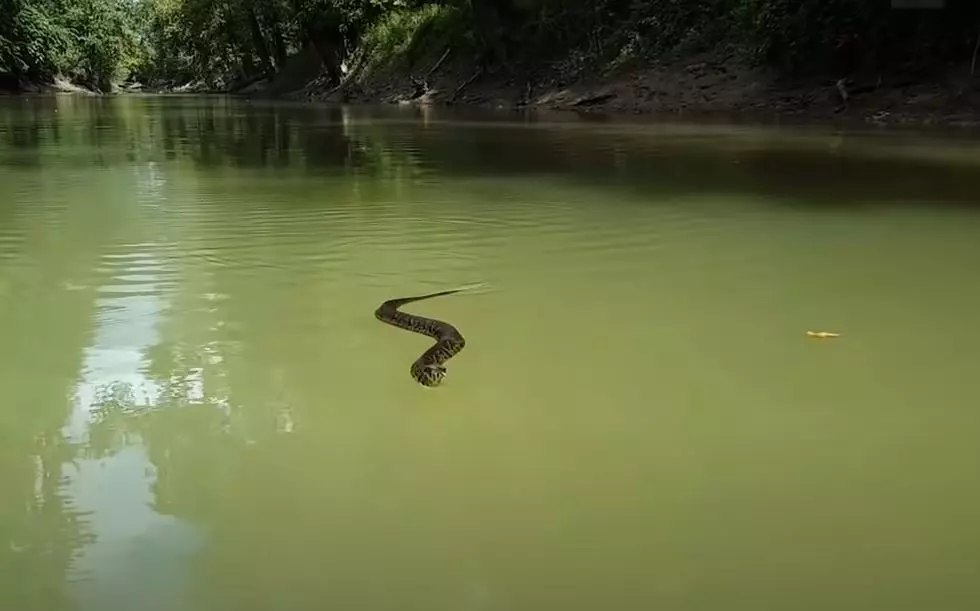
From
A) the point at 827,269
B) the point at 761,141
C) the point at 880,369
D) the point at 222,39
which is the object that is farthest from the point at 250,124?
the point at 222,39

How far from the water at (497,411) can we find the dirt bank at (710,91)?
11698 mm

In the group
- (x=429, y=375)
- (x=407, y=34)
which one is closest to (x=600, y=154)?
(x=429, y=375)

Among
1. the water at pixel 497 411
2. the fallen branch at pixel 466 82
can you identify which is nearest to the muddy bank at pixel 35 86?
the fallen branch at pixel 466 82

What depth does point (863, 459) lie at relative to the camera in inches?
128

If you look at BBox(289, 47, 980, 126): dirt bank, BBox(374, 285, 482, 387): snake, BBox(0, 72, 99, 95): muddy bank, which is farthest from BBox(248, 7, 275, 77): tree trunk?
BBox(374, 285, 482, 387): snake

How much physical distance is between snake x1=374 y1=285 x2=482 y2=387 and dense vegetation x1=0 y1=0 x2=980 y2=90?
17.1 meters

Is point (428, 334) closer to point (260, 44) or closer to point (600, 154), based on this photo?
point (600, 154)

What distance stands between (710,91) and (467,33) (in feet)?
41.6

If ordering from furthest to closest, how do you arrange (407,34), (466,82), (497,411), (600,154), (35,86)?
(35,86) < (407,34) < (466,82) < (600,154) < (497,411)

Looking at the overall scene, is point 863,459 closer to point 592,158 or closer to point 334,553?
point 334,553

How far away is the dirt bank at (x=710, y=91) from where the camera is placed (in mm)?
18906

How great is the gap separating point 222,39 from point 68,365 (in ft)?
208

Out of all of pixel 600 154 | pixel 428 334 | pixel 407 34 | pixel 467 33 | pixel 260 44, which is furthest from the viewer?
pixel 260 44

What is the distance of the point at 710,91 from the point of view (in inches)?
949
